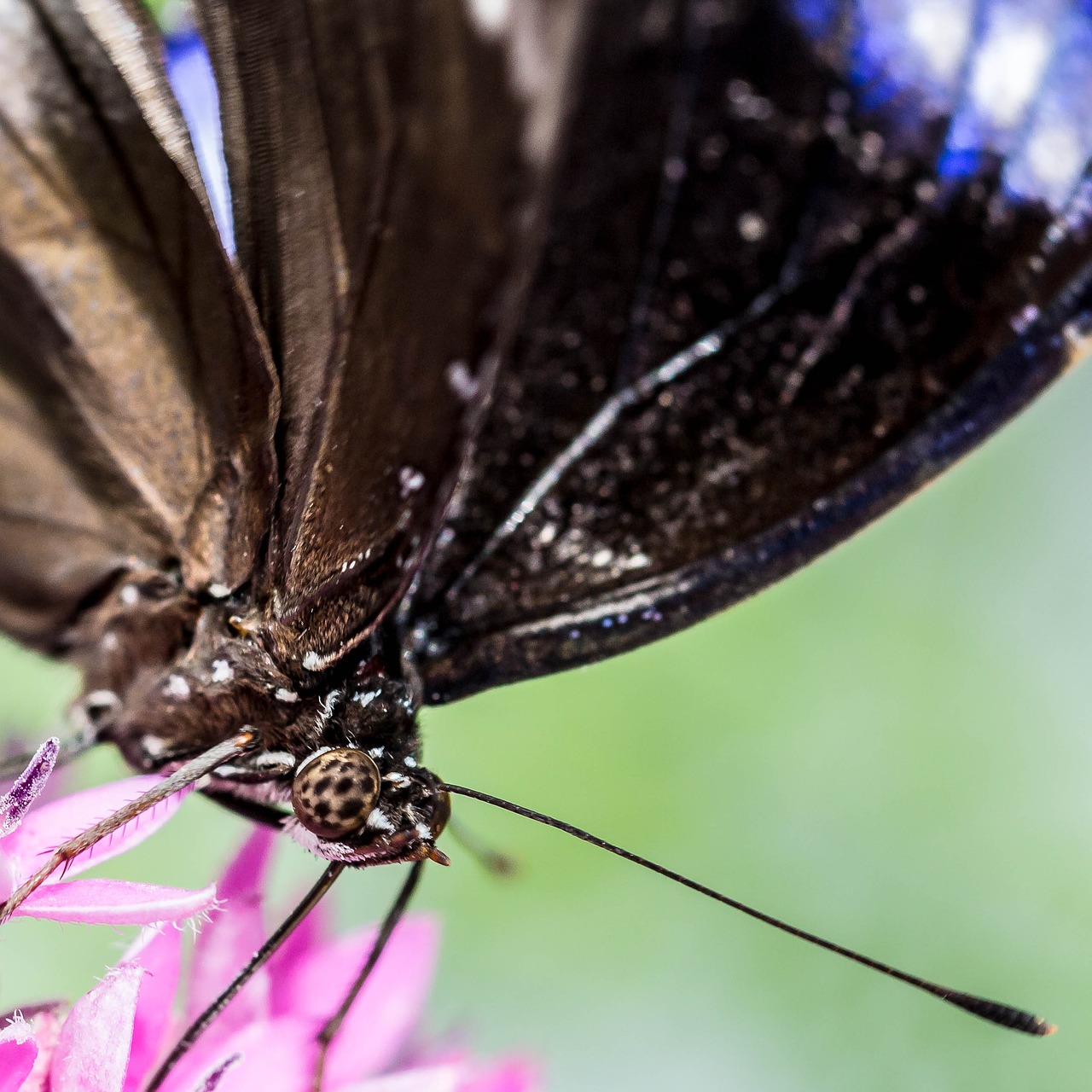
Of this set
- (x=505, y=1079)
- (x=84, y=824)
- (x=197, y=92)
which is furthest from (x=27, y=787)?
(x=197, y=92)

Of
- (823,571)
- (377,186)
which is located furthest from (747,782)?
(377,186)

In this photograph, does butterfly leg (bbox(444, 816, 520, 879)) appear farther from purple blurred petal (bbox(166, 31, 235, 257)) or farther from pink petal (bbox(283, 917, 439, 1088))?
purple blurred petal (bbox(166, 31, 235, 257))

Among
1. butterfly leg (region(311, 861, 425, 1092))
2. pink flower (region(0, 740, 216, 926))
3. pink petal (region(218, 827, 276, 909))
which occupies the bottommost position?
butterfly leg (region(311, 861, 425, 1092))

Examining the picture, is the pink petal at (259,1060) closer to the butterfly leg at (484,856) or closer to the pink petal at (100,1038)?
the pink petal at (100,1038)

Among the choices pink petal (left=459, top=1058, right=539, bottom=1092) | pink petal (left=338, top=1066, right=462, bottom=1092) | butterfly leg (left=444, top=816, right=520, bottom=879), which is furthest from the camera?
butterfly leg (left=444, top=816, right=520, bottom=879)

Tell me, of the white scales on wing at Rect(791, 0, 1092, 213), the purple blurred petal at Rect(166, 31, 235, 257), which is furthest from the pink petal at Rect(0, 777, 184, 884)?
the white scales on wing at Rect(791, 0, 1092, 213)

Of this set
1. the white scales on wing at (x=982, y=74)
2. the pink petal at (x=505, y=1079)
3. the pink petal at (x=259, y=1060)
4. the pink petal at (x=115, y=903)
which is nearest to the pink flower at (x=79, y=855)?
the pink petal at (x=115, y=903)

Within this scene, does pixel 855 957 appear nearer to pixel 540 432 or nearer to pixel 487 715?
pixel 540 432
